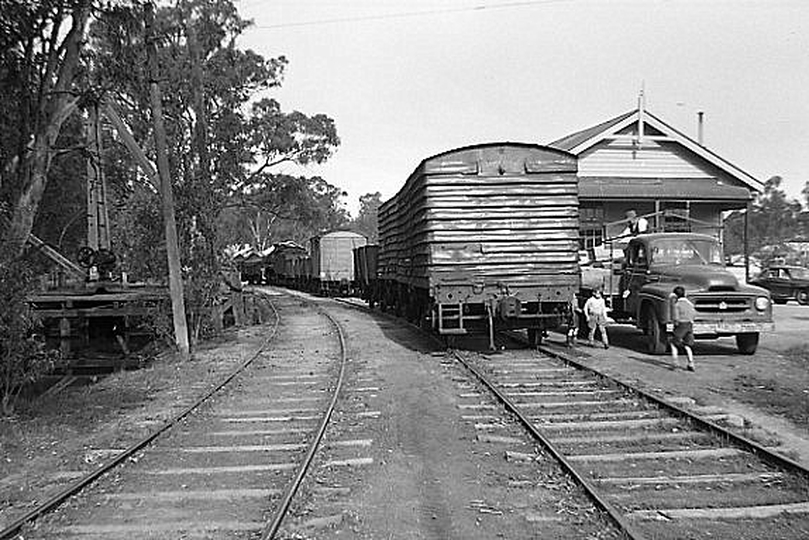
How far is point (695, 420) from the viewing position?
8.70 m

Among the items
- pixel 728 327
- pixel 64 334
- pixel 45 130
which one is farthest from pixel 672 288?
pixel 64 334

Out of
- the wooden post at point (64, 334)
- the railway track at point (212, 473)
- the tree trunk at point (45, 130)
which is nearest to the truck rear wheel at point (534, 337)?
the railway track at point (212, 473)

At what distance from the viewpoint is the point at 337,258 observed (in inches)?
1716

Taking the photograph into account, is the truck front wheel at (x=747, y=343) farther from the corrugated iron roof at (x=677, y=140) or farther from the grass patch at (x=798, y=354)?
the corrugated iron roof at (x=677, y=140)

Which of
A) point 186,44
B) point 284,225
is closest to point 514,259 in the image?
point 186,44

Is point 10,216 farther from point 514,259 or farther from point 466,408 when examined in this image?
point 514,259

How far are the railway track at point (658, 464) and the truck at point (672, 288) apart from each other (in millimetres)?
3744

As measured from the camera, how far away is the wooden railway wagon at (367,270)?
105ft

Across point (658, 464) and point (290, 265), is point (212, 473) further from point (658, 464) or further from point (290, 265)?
point (290, 265)

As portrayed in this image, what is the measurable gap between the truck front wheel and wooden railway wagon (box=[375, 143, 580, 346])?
3.31 metres

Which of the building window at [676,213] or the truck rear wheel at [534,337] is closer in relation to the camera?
the truck rear wheel at [534,337]

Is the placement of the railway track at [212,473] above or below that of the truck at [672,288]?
below

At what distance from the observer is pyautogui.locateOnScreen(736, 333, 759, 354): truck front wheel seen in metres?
14.9

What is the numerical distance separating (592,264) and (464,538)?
46.9 ft
